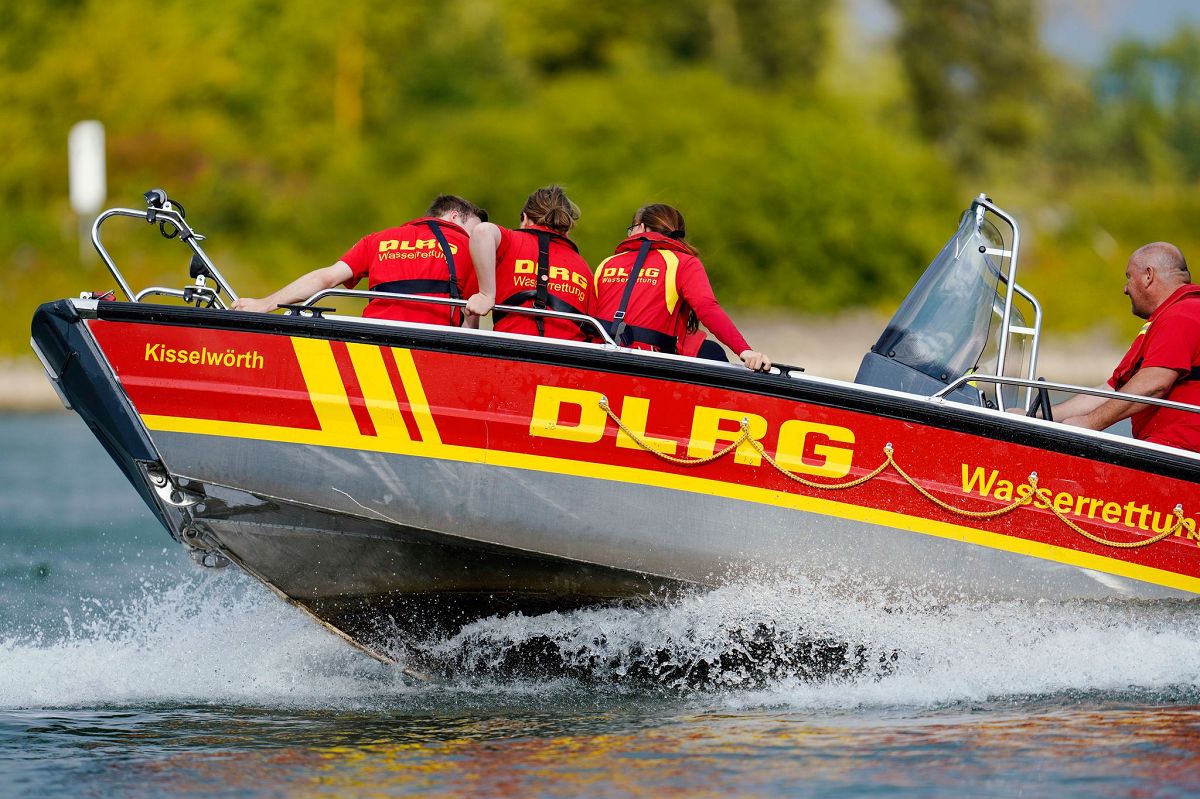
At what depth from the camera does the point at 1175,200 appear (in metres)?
34.3

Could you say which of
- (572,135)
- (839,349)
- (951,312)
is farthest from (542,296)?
(572,135)

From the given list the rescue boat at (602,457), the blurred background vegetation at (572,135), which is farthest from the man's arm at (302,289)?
the blurred background vegetation at (572,135)

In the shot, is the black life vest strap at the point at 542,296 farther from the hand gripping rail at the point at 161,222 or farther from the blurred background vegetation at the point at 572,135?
the blurred background vegetation at the point at 572,135

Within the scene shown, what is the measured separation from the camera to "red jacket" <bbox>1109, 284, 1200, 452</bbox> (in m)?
5.83

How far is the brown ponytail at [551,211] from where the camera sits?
6.11 metres

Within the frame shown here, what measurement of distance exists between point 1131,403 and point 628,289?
2.00 metres

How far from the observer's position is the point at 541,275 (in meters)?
5.99

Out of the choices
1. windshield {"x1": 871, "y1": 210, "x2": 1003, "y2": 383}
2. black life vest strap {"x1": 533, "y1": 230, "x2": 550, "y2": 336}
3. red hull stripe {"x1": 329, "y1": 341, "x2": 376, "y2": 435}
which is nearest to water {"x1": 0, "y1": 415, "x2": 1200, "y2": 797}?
windshield {"x1": 871, "y1": 210, "x2": 1003, "y2": 383}

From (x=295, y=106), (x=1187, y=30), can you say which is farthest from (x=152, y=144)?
(x=1187, y=30)

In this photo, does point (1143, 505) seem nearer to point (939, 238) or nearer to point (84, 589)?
point (84, 589)

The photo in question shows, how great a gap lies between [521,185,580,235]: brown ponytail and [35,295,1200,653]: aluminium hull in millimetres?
718

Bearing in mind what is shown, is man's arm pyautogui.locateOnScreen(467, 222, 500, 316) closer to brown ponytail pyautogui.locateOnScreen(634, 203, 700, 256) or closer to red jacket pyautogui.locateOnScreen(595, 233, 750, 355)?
red jacket pyautogui.locateOnScreen(595, 233, 750, 355)

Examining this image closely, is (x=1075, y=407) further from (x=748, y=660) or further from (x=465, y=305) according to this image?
(x=465, y=305)

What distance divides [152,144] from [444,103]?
269 inches
